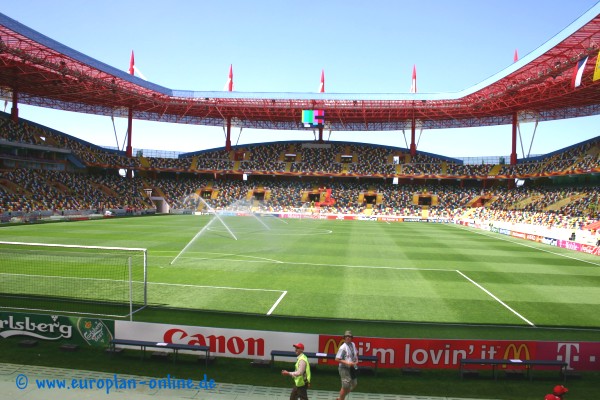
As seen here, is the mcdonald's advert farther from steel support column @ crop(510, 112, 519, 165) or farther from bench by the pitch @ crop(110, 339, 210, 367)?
steel support column @ crop(510, 112, 519, 165)

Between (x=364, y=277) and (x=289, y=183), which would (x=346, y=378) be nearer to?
(x=364, y=277)

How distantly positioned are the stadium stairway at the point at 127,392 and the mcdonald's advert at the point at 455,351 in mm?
1294

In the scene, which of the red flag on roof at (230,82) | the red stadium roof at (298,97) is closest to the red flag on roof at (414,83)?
the red stadium roof at (298,97)

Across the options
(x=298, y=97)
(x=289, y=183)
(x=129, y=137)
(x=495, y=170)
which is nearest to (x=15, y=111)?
(x=129, y=137)

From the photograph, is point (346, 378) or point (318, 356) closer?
point (346, 378)

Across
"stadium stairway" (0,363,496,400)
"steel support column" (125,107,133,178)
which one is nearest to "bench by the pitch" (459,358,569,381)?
"stadium stairway" (0,363,496,400)

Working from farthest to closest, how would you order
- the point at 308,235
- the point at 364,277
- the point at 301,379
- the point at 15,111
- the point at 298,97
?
the point at 298,97 → the point at 15,111 → the point at 308,235 → the point at 364,277 → the point at 301,379

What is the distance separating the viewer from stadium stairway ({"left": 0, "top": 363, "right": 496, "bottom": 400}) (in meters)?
9.03

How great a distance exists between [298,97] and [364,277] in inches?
1799

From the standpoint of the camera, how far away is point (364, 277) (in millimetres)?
21266

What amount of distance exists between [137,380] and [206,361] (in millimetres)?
1677

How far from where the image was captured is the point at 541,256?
3045 cm

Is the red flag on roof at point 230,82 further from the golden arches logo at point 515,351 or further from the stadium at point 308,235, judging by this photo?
the golden arches logo at point 515,351

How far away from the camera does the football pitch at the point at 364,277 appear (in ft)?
51.9
